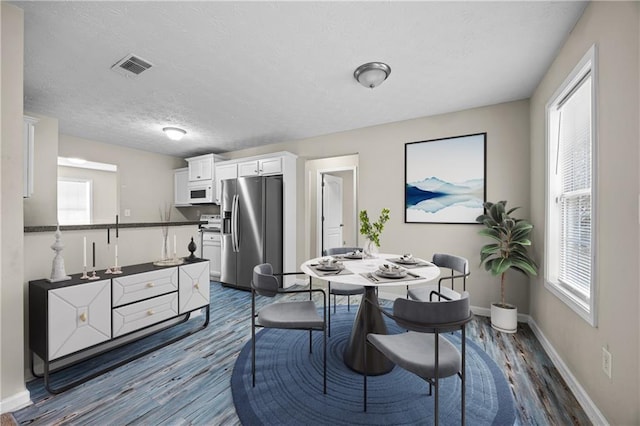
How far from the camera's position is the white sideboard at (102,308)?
1787 mm

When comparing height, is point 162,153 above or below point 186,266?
above

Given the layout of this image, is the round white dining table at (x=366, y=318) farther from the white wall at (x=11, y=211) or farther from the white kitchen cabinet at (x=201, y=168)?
the white kitchen cabinet at (x=201, y=168)

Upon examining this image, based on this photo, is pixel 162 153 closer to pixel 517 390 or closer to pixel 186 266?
pixel 186 266

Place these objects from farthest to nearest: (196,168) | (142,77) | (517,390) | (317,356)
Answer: (196,168) < (142,77) < (317,356) < (517,390)

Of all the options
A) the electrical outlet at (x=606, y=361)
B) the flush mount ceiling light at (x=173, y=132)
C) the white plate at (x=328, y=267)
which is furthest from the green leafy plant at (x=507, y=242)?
the flush mount ceiling light at (x=173, y=132)

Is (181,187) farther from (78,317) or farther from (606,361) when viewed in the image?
(606,361)

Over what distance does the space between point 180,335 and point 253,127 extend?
286cm

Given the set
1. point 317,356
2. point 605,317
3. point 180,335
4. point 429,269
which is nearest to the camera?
point 605,317

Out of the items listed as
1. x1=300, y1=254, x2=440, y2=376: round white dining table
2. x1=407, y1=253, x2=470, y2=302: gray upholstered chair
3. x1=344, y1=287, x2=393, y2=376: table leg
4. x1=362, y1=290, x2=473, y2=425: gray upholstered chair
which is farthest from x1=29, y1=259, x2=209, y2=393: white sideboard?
x1=407, y1=253, x2=470, y2=302: gray upholstered chair

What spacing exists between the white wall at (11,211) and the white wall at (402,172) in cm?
330

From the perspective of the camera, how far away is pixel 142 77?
2.45 m

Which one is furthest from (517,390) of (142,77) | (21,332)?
(142,77)

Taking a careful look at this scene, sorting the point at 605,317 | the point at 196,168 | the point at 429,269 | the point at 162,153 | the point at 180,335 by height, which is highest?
the point at 162,153

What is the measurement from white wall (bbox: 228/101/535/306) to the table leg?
1.71 meters
